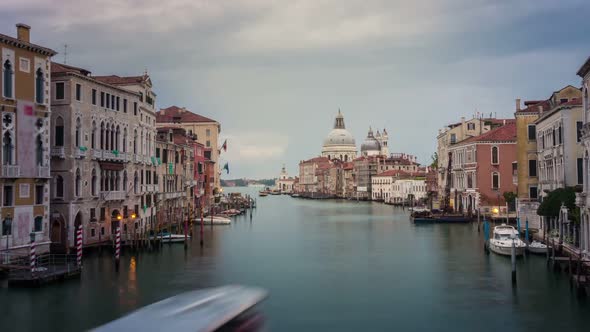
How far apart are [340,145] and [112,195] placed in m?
145

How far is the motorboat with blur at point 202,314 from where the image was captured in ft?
26.6

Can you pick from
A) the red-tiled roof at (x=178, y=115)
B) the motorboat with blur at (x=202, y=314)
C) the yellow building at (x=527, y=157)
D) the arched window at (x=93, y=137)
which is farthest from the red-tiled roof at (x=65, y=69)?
the red-tiled roof at (x=178, y=115)

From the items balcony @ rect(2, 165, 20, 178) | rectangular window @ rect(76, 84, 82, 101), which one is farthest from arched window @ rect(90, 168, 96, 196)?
balcony @ rect(2, 165, 20, 178)

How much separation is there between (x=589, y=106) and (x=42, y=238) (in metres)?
19.2

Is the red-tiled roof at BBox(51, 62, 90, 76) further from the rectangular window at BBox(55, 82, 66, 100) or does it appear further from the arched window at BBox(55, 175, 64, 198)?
the arched window at BBox(55, 175, 64, 198)

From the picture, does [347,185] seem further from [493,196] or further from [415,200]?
[493,196]

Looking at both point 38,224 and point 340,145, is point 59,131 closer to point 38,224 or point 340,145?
point 38,224

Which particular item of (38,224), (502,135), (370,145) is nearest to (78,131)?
(38,224)

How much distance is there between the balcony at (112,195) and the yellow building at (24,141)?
4721 millimetres

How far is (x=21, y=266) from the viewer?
19.6m

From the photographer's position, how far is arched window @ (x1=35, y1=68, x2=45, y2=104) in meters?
22.6

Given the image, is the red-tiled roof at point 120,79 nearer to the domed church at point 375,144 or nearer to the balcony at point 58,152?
the balcony at point 58,152

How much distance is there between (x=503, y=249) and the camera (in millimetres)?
27109

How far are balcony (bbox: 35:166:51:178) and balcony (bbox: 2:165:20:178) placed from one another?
1.04 m
